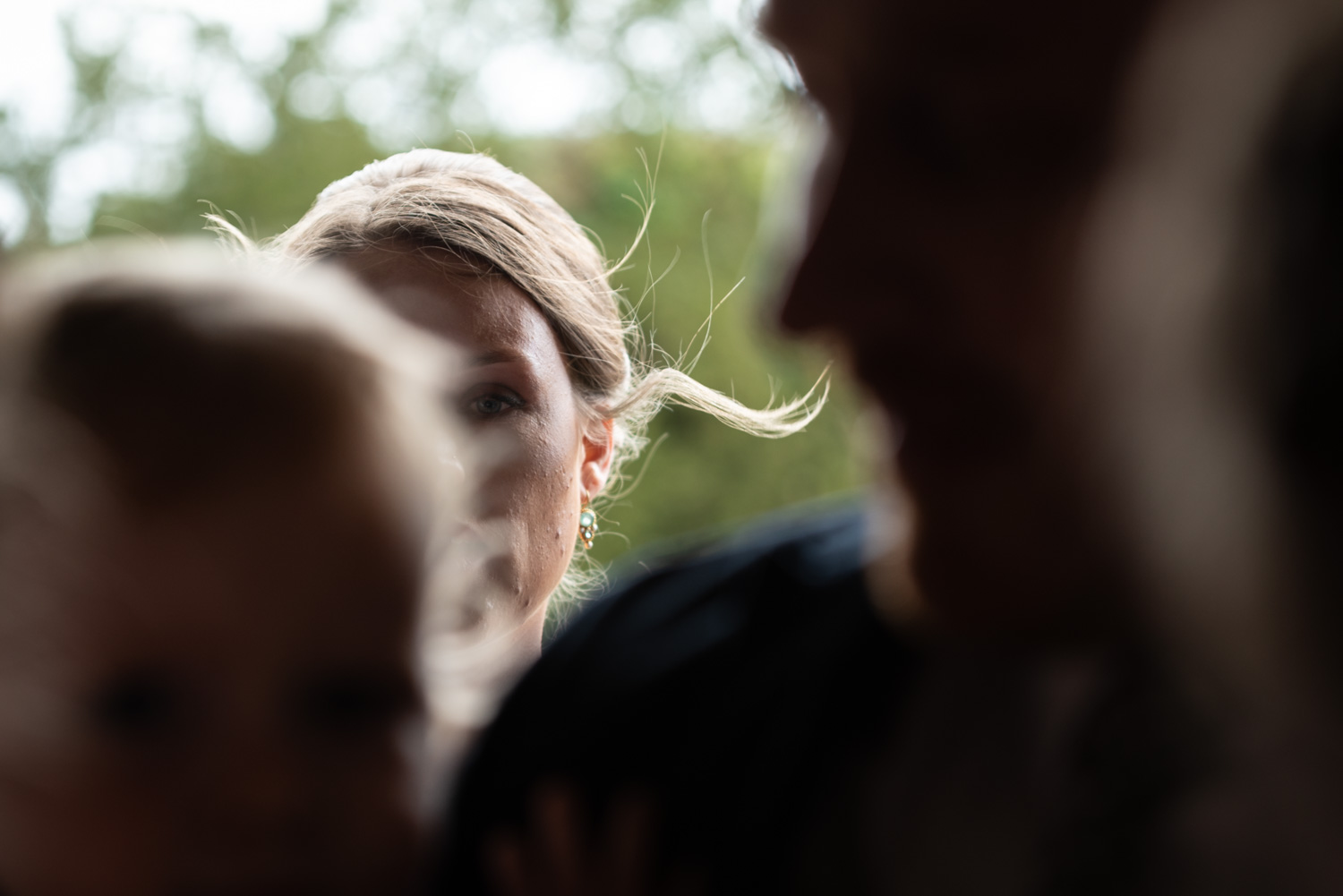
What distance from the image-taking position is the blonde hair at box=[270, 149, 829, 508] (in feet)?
3.62

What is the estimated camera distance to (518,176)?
4.11ft

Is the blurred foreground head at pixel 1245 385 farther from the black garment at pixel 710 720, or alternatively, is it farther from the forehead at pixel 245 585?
the forehead at pixel 245 585

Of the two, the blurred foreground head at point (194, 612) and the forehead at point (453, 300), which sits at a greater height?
the blurred foreground head at point (194, 612)

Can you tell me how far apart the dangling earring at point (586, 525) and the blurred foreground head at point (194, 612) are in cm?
64

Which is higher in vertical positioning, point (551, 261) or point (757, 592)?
point (757, 592)

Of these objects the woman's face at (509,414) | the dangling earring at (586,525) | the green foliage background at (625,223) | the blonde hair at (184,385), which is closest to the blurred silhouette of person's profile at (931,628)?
the blonde hair at (184,385)

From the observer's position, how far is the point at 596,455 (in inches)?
50.7

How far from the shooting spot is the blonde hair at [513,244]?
1104 mm

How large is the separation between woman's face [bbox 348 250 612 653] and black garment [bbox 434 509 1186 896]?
1.48ft

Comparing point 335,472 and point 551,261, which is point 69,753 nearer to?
point 335,472

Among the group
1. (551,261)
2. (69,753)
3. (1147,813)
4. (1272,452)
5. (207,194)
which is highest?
(1272,452)

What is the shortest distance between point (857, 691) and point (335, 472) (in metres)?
0.27

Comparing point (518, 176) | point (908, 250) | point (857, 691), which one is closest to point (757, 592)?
point (857, 691)

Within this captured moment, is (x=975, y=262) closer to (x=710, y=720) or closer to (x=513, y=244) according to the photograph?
(x=710, y=720)
